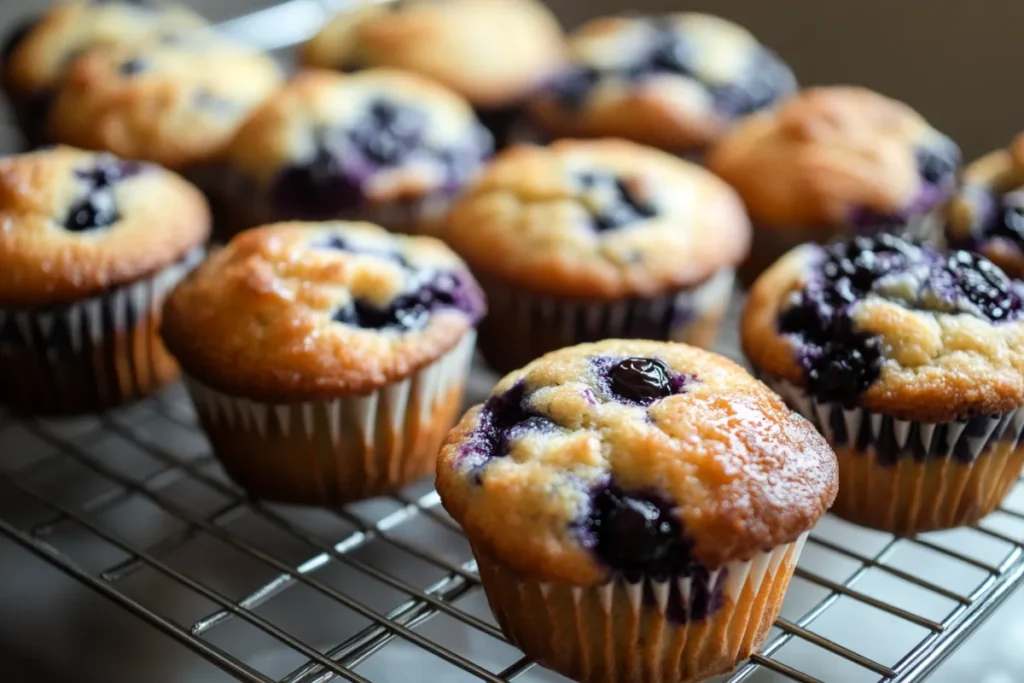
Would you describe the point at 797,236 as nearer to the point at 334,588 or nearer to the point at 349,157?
the point at 349,157

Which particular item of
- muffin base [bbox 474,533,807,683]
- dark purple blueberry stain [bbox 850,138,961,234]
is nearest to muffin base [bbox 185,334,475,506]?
muffin base [bbox 474,533,807,683]

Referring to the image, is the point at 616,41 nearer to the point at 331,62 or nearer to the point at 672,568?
the point at 331,62

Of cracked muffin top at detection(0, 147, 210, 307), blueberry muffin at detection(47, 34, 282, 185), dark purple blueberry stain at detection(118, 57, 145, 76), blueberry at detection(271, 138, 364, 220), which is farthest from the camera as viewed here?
dark purple blueberry stain at detection(118, 57, 145, 76)

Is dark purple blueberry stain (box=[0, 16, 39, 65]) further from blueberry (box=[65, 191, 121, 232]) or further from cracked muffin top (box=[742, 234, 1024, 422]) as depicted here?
cracked muffin top (box=[742, 234, 1024, 422])

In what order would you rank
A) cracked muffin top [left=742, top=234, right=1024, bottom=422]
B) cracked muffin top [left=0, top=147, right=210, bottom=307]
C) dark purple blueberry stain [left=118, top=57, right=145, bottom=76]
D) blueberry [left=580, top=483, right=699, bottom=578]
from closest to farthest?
1. blueberry [left=580, top=483, right=699, bottom=578]
2. cracked muffin top [left=742, top=234, right=1024, bottom=422]
3. cracked muffin top [left=0, top=147, right=210, bottom=307]
4. dark purple blueberry stain [left=118, top=57, right=145, bottom=76]

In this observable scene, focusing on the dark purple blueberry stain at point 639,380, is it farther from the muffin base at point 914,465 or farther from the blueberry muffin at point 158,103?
the blueberry muffin at point 158,103

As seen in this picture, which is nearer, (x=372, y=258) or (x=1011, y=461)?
(x=1011, y=461)

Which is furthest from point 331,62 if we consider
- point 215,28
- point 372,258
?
point 372,258
